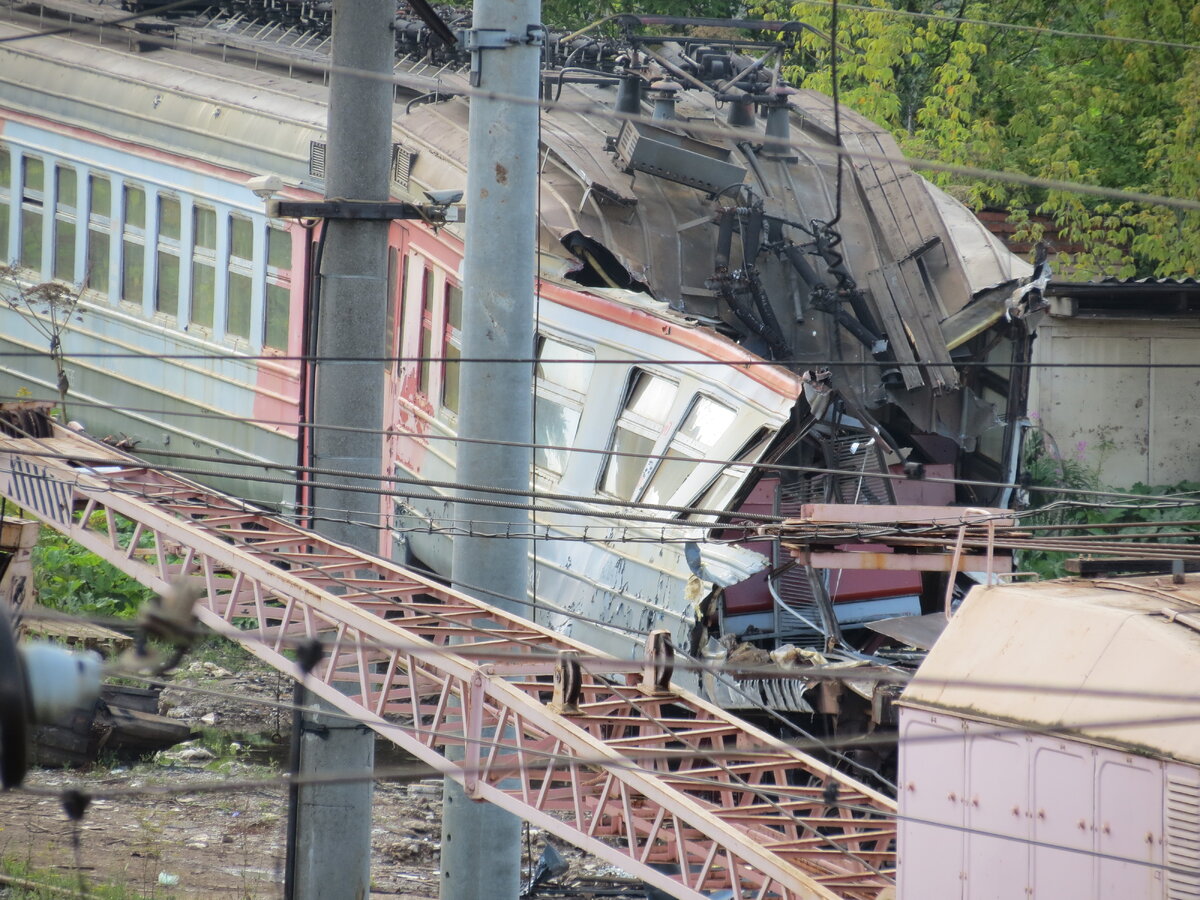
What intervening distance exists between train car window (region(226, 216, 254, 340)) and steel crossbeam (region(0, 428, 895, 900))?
18.7 ft

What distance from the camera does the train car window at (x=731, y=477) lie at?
10836 millimetres

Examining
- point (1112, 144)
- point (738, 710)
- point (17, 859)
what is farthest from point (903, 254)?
point (1112, 144)

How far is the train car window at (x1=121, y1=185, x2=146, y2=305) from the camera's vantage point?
726 inches

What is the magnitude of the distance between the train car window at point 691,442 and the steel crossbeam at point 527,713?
5.40 feet

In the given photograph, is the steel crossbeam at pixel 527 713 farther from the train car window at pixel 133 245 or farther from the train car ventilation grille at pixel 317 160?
the train car window at pixel 133 245

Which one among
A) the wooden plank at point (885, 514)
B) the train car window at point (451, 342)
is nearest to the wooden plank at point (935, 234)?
the train car window at point (451, 342)

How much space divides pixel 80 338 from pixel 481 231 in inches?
470

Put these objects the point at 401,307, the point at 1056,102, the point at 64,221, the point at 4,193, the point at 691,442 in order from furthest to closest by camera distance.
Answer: the point at 1056,102 < the point at 4,193 < the point at 64,221 < the point at 401,307 < the point at 691,442

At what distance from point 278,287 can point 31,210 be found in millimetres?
5157

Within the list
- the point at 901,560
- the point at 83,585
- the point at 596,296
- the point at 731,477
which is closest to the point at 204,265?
the point at 83,585

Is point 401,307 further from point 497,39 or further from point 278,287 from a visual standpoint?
point 497,39

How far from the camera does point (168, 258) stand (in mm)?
18141

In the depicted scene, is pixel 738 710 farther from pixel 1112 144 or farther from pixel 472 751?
pixel 1112 144

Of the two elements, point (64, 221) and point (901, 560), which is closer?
point (901, 560)
